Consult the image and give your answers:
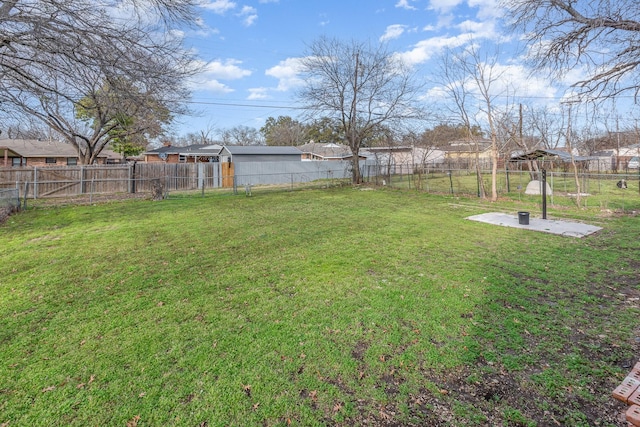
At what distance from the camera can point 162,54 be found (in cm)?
504

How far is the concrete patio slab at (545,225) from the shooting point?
7.45 metres

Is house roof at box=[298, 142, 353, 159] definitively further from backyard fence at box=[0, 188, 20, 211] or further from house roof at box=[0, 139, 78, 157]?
backyard fence at box=[0, 188, 20, 211]

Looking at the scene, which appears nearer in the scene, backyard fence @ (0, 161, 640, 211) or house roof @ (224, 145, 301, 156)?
backyard fence @ (0, 161, 640, 211)

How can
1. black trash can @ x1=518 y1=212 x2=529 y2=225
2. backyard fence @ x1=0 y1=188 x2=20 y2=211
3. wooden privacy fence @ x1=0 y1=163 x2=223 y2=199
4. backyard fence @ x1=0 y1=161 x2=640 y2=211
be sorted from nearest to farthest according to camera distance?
black trash can @ x1=518 y1=212 x2=529 y2=225 < backyard fence @ x1=0 y1=188 x2=20 y2=211 < backyard fence @ x1=0 y1=161 x2=640 y2=211 < wooden privacy fence @ x1=0 y1=163 x2=223 y2=199

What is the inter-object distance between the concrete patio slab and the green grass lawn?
77 centimetres

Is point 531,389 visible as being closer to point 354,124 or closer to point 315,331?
point 315,331

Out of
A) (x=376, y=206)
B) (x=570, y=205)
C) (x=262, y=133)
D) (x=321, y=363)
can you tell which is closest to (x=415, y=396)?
(x=321, y=363)

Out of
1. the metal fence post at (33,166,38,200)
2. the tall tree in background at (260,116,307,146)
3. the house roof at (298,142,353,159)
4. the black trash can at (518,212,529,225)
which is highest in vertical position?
the tall tree in background at (260,116,307,146)

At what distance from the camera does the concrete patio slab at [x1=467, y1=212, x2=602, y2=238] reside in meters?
7.45

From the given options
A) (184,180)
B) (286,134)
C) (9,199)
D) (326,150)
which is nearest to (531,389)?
(9,199)

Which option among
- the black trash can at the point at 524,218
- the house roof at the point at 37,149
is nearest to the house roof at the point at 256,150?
the house roof at the point at 37,149

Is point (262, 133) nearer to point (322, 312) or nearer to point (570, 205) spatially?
point (570, 205)

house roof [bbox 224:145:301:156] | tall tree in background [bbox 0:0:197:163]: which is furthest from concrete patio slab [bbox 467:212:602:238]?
house roof [bbox 224:145:301:156]

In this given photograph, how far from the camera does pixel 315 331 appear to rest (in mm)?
3195
